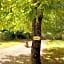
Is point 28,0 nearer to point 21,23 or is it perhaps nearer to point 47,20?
point 21,23

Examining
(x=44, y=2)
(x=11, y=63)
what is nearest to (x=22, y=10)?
(x=44, y=2)

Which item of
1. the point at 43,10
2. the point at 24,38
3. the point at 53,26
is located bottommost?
the point at 24,38

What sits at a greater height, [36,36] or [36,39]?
[36,36]

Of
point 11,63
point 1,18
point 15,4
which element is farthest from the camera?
point 11,63

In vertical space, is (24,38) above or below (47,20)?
below

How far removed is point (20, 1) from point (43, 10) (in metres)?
0.85

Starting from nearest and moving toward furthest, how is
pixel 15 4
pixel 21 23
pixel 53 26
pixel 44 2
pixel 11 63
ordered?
pixel 44 2
pixel 15 4
pixel 21 23
pixel 53 26
pixel 11 63

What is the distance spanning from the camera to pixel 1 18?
7.91m

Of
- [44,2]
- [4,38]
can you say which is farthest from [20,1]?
[4,38]

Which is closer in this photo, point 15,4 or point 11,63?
point 15,4

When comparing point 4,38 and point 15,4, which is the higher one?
point 15,4

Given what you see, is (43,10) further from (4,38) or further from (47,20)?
(4,38)

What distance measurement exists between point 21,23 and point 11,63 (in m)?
4.47

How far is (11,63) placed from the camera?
1116 cm
